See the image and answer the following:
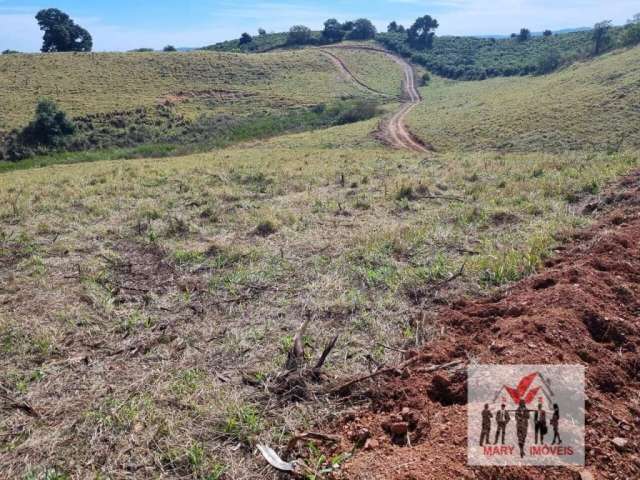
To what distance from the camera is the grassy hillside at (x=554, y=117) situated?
24.2 metres

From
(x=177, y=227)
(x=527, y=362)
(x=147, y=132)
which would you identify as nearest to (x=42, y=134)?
(x=147, y=132)

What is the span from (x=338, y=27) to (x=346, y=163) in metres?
97.9

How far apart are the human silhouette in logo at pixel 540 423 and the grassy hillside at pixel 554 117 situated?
70.4 feet

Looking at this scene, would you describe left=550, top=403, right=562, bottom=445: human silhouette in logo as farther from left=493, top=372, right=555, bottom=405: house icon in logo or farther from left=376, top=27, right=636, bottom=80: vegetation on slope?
left=376, top=27, right=636, bottom=80: vegetation on slope

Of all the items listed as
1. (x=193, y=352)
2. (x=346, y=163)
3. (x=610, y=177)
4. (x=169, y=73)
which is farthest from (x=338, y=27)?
(x=193, y=352)

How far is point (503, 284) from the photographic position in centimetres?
605

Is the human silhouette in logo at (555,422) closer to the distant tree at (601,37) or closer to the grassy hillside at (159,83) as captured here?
the grassy hillside at (159,83)

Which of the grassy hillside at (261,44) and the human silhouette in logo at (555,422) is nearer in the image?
the human silhouette in logo at (555,422)

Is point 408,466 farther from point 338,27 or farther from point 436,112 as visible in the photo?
point 338,27

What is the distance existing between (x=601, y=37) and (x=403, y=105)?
1146 inches

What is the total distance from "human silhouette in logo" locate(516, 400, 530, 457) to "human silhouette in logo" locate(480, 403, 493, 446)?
0.19 m

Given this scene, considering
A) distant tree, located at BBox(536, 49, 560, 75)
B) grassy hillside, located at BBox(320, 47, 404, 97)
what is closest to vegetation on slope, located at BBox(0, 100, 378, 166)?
grassy hillside, located at BBox(320, 47, 404, 97)

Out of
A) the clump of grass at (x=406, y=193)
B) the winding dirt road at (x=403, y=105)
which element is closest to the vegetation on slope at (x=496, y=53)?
the winding dirt road at (x=403, y=105)

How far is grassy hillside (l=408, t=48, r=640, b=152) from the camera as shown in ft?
79.4
